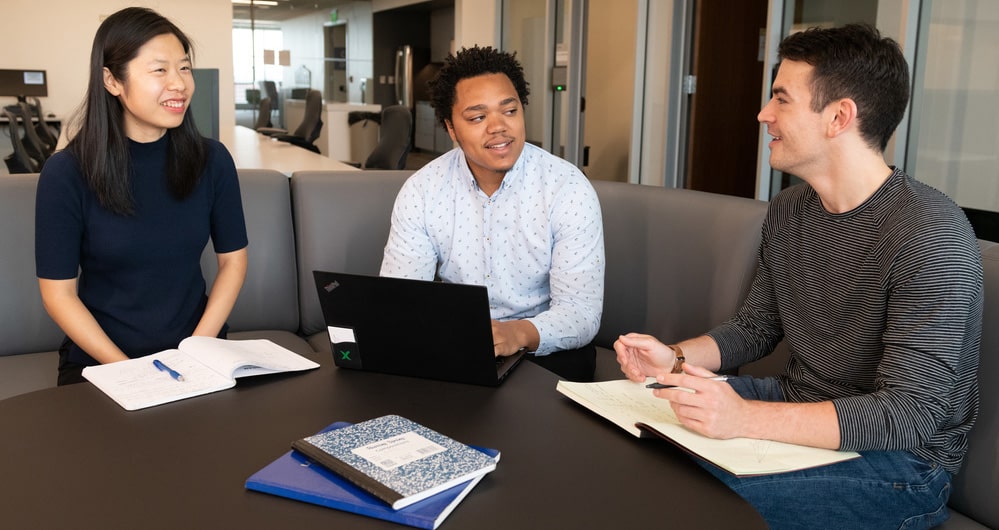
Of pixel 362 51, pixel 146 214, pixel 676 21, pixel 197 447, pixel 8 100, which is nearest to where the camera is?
pixel 197 447

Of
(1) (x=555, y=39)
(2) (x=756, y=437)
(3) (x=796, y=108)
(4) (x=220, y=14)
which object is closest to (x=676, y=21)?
(1) (x=555, y=39)

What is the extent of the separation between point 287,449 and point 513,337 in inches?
27.3

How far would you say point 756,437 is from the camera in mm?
1240

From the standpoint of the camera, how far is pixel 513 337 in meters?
1.78

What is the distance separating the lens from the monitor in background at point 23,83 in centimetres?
929

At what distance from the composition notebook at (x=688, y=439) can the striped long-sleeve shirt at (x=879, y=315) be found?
4.1 inches

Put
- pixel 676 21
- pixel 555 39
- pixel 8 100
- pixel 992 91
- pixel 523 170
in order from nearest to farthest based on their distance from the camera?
pixel 523 170
pixel 992 91
pixel 676 21
pixel 555 39
pixel 8 100

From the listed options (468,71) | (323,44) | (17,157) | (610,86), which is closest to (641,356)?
(468,71)

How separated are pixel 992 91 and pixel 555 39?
364 centimetres

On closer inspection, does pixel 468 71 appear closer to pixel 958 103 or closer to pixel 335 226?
pixel 335 226

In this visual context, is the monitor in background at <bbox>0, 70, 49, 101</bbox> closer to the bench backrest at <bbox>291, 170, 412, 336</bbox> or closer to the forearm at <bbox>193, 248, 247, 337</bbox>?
the bench backrest at <bbox>291, 170, 412, 336</bbox>

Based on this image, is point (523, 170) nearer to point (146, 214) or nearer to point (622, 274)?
point (622, 274)

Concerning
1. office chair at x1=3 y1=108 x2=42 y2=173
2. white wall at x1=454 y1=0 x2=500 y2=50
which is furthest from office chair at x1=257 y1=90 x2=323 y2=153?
office chair at x1=3 y1=108 x2=42 y2=173

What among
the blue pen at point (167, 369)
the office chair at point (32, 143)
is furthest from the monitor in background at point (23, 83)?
the blue pen at point (167, 369)
